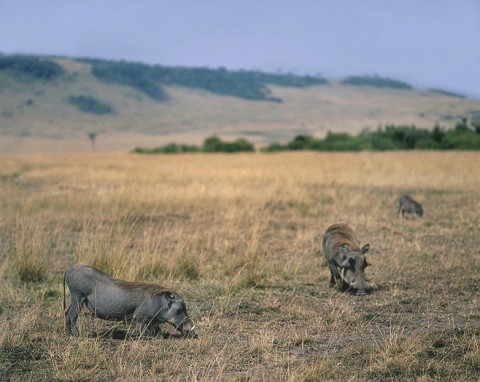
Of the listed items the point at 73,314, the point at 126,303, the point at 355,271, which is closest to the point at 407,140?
the point at 355,271

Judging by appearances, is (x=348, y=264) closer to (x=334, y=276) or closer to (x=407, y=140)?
(x=334, y=276)

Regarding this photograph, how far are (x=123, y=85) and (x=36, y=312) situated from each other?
16415 cm

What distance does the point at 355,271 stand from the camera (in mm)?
8039

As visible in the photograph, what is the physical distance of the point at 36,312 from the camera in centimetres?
686

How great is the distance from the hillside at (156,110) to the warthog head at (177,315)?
338ft

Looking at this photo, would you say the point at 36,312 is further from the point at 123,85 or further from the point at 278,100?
the point at 278,100

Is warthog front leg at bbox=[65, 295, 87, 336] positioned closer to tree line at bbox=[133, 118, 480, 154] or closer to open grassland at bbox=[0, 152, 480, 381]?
open grassland at bbox=[0, 152, 480, 381]

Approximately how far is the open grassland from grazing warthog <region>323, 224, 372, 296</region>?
0.17 metres

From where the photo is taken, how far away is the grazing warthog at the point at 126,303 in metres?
6.11

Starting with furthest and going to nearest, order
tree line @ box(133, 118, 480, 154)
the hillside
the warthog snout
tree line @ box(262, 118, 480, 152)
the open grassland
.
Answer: the hillside, tree line @ box(133, 118, 480, 154), tree line @ box(262, 118, 480, 152), the warthog snout, the open grassland

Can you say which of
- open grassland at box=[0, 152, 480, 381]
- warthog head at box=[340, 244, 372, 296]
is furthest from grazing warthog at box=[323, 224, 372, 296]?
open grassland at box=[0, 152, 480, 381]

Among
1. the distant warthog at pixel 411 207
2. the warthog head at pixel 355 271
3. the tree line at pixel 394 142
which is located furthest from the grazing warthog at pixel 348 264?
the tree line at pixel 394 142

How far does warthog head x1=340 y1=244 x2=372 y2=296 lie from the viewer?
26.0 feet

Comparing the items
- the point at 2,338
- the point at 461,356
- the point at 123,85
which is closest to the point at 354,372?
the point at 461,356
